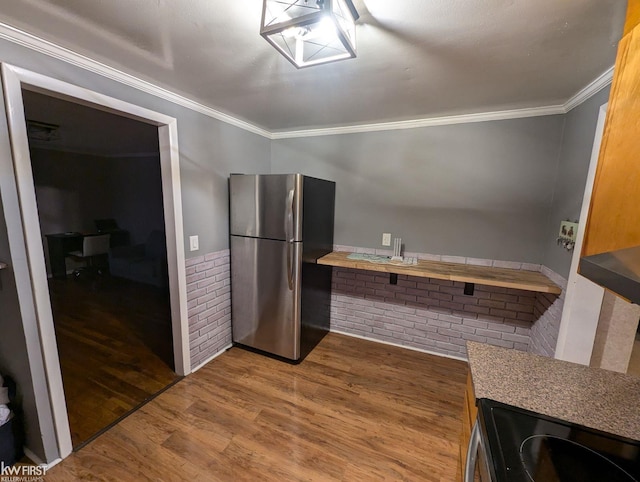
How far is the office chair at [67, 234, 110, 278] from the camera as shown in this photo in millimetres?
4496

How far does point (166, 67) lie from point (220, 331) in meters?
2.17

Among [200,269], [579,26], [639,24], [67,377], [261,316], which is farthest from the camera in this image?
[261,316]

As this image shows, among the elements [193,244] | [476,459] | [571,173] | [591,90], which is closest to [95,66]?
[193,244]

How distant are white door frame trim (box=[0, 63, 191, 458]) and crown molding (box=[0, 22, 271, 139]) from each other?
0.13m

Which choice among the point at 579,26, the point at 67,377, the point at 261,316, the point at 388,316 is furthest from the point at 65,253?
the point at 579,26

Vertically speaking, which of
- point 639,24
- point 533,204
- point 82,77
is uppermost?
point 82,77

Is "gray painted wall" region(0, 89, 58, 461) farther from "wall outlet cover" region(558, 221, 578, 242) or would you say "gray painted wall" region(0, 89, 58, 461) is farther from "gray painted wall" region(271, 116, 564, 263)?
"wall outlet cover" region(558, 221, 578, 242)

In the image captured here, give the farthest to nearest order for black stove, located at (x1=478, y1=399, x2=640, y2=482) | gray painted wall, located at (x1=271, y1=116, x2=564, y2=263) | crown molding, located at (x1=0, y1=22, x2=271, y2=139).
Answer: gray painted wall, located at (x1=271, y1=116, x2=564, y2=263), crown molding, located at (x1=0, y1=22, x2=271, y2=139), black stove, located at (x1=478, y1=399, x2=640, y2=482)

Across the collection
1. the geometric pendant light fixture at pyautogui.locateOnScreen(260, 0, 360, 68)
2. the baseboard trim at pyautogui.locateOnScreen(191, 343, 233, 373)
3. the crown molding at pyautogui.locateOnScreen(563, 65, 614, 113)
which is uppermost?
the crown molding at pyautogui.locateOnScreen(563, 65, 614, 113)

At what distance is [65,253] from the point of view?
4.56 metres

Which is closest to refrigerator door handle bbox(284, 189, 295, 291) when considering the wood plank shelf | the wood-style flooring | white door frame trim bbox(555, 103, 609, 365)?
the wood plank shelf

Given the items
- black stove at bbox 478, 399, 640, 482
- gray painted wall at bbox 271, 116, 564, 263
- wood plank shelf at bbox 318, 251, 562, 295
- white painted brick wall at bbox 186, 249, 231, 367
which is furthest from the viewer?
white painted brick wall at bbox 186, 249, 231, 367

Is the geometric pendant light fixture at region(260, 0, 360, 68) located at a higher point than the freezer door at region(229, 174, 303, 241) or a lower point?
higher

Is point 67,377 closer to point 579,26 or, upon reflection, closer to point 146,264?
point 146,264
